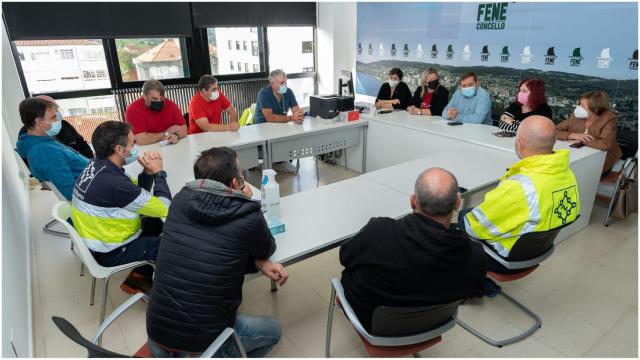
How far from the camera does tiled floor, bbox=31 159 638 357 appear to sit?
2.01m

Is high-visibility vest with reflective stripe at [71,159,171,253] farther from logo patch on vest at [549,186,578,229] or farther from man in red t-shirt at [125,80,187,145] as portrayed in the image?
logo patch on vest at [549,186,578,229]

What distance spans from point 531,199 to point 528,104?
6.33ft

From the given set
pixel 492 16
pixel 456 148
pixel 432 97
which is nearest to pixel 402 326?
pixel 456 148

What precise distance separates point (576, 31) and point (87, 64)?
18.0 feet

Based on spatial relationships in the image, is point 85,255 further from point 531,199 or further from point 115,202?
point 531,199

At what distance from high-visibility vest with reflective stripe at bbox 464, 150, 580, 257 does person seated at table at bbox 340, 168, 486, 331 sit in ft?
1.70

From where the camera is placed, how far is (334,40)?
6.20 meters

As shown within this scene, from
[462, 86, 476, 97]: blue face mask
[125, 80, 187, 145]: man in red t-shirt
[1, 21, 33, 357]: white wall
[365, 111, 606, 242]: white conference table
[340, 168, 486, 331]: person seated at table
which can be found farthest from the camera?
[462, 86, 476, 97]: blue face mask

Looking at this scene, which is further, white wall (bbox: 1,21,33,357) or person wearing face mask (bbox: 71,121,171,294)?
person wearing face mask (bbox: 71,121,171,294)

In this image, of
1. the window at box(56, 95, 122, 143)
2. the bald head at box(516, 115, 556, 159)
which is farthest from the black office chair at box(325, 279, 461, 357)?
the window at box(56, 95, 122, 143)

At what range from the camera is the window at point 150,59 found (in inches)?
196

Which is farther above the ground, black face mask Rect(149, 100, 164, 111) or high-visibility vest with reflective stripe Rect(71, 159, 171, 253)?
black face mask Rect(149, 100, 164, 111)

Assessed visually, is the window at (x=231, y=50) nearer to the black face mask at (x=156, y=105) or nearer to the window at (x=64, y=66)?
the window at (x=64, y=66)

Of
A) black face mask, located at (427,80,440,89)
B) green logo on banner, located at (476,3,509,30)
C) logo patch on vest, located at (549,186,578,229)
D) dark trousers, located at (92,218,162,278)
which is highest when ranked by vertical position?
green logo on banner, located at (476,3,509,30)
